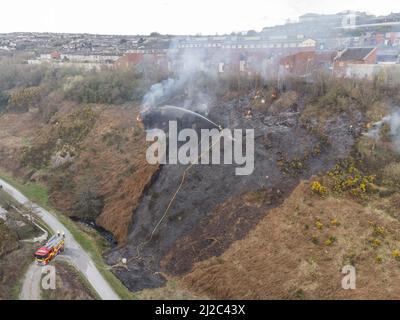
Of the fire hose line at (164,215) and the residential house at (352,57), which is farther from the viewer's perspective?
the residential house at (352,57)

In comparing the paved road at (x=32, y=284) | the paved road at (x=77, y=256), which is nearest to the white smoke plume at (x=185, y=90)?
the paved road at (x=77, y=256)

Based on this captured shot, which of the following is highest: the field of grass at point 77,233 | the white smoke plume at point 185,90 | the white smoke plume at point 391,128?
the white smoke plume at point 185,90

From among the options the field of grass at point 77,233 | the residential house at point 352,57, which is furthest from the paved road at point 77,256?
the residential house at point 352,57

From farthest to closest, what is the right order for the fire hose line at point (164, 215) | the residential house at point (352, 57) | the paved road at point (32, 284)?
1. the residential house at point (352, 57)
2. the fire hose line at point (164, 215)
3. the paved road at point (32, 284)

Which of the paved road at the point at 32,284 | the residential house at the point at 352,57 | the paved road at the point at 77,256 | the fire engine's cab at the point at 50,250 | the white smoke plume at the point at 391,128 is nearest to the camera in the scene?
the paved road at the point at 32,284

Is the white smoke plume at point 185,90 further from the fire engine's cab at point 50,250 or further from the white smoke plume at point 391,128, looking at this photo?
the fire engine's cab at point 50,250

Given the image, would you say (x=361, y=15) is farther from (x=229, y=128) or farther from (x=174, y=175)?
(x=174, y=175)

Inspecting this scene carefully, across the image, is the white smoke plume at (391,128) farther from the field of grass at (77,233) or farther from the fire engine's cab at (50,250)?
the fire engine's cab at (50,250)

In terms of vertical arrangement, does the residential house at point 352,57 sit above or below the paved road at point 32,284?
above

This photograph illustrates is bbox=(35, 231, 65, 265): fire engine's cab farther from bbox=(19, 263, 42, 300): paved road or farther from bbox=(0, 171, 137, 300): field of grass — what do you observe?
bbox=(0, 171, 137, 300): field of grass
